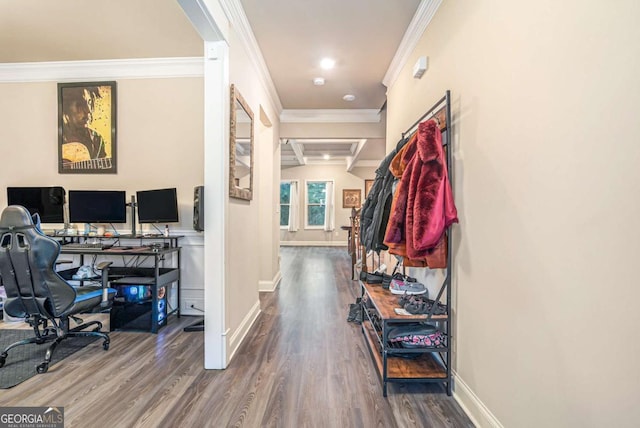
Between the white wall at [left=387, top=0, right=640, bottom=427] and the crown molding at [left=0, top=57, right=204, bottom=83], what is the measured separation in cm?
272

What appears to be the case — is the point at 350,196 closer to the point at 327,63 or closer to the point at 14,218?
the point at 327,63

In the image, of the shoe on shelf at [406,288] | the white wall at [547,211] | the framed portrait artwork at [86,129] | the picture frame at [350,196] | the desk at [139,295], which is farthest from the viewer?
the picture frame at [350,196]

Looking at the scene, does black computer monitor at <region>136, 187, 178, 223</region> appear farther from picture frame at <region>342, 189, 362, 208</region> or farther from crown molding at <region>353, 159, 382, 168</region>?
picture frame at <region>342, 189, 362, 208</region>

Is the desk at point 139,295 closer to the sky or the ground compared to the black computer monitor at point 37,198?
closer to the ground

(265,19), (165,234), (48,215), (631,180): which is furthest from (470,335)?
(48,215)

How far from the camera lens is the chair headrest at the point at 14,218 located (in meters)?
2.02

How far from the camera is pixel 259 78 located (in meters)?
3.17

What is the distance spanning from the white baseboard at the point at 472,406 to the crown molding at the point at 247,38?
290cm

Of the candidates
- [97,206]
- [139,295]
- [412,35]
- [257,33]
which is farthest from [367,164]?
[139,295]

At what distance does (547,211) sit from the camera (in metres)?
1.10

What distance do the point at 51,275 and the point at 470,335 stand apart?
2.82 m

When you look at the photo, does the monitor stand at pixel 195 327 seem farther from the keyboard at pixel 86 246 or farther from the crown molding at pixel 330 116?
the crown molding at pixel 330 116

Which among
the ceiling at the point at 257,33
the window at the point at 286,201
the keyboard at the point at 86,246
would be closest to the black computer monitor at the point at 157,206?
the keyboard at the point at 86,246

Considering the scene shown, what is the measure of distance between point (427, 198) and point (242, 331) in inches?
76.2
